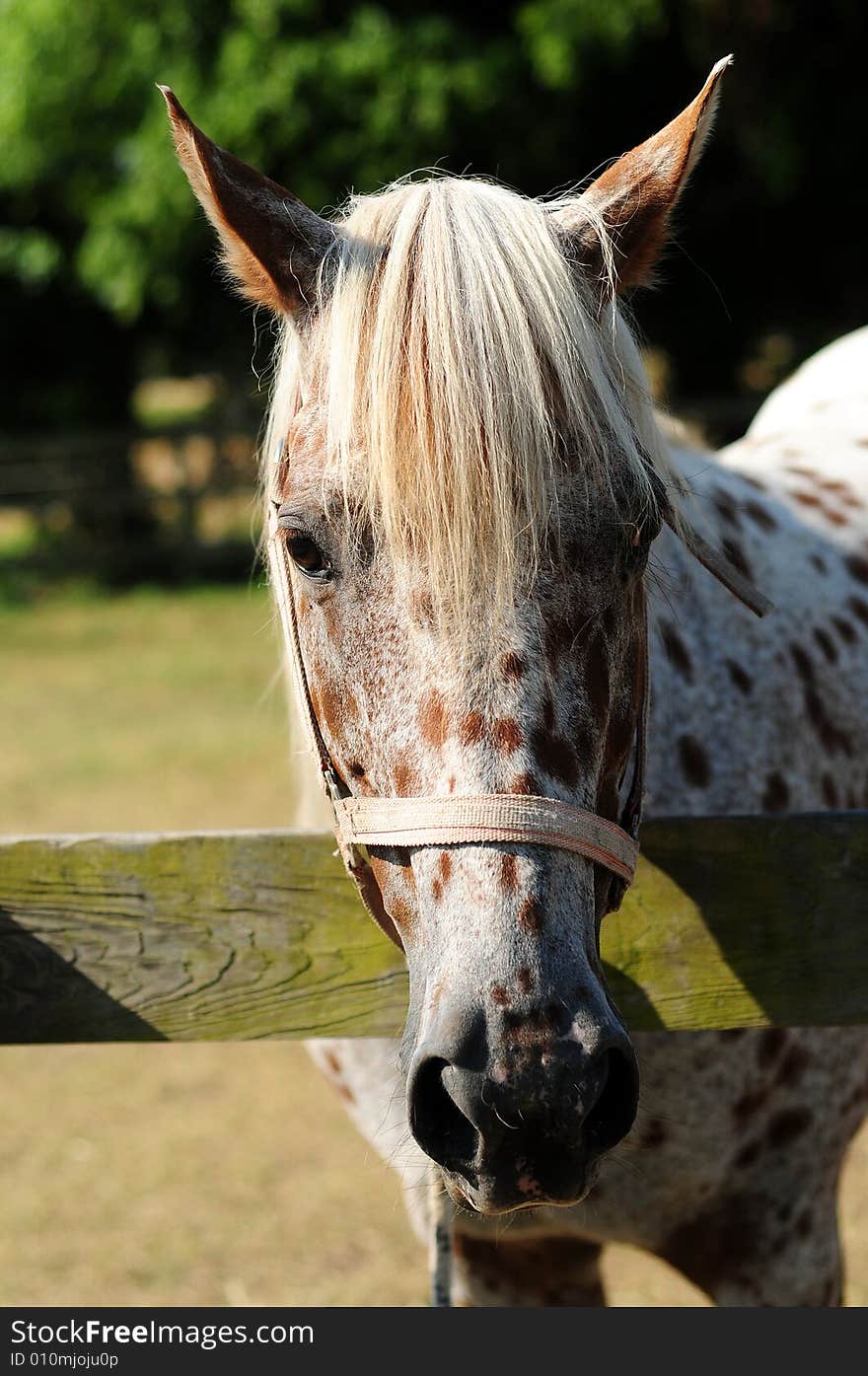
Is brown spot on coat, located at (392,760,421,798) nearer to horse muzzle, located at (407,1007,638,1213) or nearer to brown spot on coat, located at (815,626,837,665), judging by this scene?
horse muzzle, located at (407,1007,638,1213)

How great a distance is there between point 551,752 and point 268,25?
1020 cm

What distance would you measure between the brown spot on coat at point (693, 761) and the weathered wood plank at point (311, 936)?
307 millimetres

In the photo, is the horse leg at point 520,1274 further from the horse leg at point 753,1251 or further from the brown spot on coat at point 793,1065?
the brown spot on coat at point 793,1065

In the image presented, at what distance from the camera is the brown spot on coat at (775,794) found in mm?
2238

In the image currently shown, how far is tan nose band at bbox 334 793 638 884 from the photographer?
1.43 meters

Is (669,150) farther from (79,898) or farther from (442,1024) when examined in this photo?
(79,898)

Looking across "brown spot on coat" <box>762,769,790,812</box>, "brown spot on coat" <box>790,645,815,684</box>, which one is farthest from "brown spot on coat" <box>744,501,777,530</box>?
"brown spot on coat" <box>762,769,790,812</box>

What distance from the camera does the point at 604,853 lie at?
1.53 meters

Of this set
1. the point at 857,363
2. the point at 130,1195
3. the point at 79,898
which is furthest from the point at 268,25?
the point at 79,898

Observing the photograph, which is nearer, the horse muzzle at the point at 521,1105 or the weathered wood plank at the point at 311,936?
the horse muzzle at the point at 521,1105

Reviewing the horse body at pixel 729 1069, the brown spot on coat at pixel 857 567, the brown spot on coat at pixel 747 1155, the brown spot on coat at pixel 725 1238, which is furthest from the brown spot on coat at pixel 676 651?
the brown spot on coat at pixel 725 1238

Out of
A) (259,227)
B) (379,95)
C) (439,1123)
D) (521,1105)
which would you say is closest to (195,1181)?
(439,1123)

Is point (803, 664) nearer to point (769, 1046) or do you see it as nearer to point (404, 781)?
point (769, 1046)

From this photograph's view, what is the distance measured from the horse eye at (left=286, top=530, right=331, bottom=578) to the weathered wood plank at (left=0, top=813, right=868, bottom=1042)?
1.47 ft
